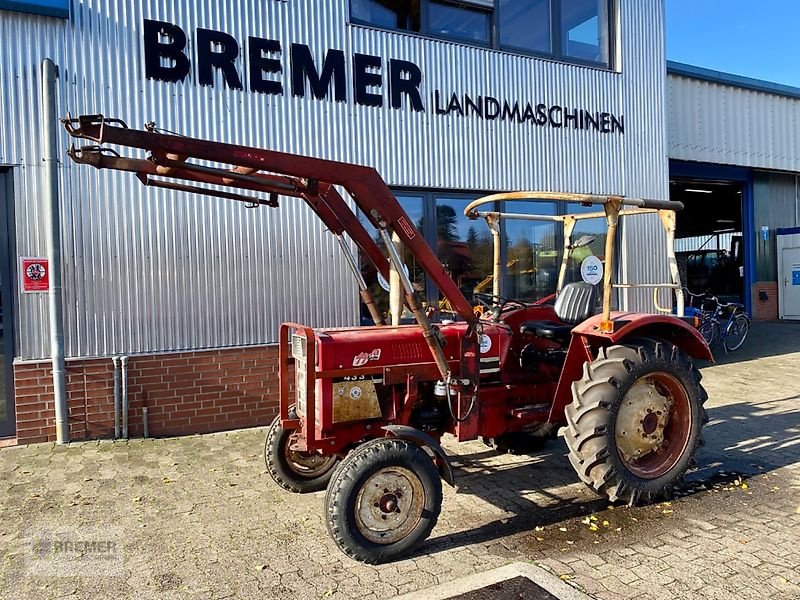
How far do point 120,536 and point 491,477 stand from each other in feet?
9.08

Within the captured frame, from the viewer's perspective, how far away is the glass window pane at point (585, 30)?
949 centimetres

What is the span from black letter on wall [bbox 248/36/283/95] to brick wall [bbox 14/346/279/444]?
2.97 metres

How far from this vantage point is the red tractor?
3691 millimetres

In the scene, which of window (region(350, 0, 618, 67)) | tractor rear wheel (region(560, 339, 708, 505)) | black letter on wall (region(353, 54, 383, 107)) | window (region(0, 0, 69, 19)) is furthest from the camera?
window (region(350, 0, 618, 67))

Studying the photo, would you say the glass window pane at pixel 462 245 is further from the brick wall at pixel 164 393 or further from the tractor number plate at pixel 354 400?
the tractor number plate at pixel 354 400

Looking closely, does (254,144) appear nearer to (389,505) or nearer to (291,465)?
(291,465)

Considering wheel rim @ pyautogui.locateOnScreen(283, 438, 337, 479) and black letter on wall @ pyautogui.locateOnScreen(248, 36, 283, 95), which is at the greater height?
black letter on wall @ pyautogui.locateOnScreen(248, 36, 283, 95)

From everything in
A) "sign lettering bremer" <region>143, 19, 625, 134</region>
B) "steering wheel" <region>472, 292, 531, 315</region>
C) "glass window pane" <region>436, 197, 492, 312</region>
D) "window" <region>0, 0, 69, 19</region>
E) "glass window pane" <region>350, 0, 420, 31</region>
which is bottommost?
"steering wheel" <region>472, 292, 531, 315</region>

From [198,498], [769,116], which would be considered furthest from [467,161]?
[769,116]

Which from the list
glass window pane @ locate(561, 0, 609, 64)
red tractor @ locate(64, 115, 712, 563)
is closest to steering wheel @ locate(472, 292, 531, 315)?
red tractor @ locate(64, 115, 712, 563)

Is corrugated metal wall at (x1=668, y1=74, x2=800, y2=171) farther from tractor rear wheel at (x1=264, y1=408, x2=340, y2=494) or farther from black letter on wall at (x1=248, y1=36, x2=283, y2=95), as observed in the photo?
tractor rear wheel at (x1=264, y1=408, x2=340, y2=494)

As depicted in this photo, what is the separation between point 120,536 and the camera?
4211 millimetres

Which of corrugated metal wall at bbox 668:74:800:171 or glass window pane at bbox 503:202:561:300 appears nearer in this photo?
glass window pane at bbox 503:202:561:300

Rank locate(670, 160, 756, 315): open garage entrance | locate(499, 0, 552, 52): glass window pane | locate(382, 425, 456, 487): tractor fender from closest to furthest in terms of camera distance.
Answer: locate(382, 425, 456, 487): tractor fender
locate(499, 0, 552, 52): glass window pane
locate(670, 160, 756, 315): open garage entrance
